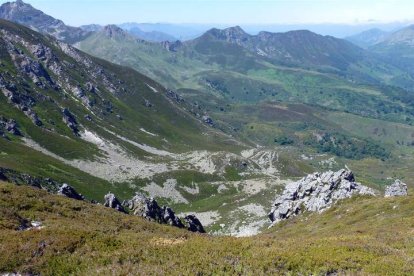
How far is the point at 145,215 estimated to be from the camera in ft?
333

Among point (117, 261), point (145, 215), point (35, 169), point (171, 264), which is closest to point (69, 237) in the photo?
point (117, 261)

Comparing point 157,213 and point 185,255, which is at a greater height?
point 185,255

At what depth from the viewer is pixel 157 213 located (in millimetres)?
105375

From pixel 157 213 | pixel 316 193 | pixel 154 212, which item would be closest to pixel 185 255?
pixel 157 213

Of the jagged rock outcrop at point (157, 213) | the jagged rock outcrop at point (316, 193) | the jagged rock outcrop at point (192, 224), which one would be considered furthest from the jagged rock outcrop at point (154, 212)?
the jagged rock outcrop at point (316, 193)

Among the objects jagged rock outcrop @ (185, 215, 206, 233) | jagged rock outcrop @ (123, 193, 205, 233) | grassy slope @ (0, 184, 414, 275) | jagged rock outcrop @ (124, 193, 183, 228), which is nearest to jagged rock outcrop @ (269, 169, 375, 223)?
Answer: jagged rock outcrop @ (185, 215, 206, 233)

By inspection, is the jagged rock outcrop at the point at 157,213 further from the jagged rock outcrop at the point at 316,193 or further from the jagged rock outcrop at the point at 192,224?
the jagged rock outcrop at the point at 316,193

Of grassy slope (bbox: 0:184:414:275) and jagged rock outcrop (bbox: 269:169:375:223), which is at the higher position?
grassy slope (bbox: 0:184:414:275)

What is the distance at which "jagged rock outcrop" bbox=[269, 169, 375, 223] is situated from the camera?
12476cm

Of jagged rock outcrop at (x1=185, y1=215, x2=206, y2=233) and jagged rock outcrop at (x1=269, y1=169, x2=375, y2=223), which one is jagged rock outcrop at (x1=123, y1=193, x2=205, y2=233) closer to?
jagged rock outcrop at (x1=185, y1=215, x2=206, y2=233)

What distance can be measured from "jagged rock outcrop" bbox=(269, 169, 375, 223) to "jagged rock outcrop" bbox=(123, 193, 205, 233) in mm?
37144

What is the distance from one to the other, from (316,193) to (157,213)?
55.0 meters

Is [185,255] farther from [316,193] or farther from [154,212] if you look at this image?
[316,193]

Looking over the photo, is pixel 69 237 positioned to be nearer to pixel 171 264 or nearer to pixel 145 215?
pixel 171 264
